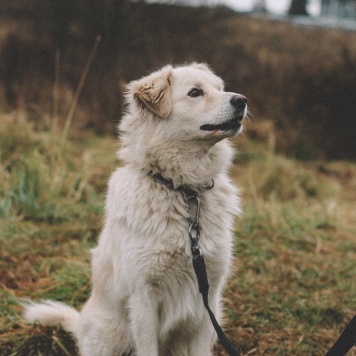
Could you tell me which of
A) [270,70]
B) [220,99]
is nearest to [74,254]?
[220,99]

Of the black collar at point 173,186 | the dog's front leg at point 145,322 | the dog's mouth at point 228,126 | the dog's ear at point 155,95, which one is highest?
the dog's ear at point 155,95

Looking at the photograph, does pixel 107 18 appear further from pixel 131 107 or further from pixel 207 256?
pixel 207 256

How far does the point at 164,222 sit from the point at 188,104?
67 cm

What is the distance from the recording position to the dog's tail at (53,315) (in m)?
2.97

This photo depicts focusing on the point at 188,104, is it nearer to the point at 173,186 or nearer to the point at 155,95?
the point at 155,95

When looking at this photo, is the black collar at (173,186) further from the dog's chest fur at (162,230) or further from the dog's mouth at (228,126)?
the dog's mouth at (228,126)

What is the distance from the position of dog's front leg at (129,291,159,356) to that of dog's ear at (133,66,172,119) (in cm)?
96

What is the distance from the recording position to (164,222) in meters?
2.50

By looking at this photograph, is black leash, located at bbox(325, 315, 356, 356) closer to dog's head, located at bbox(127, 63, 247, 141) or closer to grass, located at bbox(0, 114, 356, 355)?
dog's head, located at bbox(127, 63, 247, 141)

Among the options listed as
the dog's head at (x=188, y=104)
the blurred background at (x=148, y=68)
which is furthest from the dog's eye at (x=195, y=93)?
the blurred background at (x=148, y=68)

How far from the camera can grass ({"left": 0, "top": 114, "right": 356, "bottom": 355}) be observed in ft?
10.6

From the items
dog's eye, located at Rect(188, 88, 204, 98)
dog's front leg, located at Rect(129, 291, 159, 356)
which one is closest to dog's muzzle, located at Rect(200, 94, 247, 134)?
dog's eye, located at Rect(188, 88, 204, 98)

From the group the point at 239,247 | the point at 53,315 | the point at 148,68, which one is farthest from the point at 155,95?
the point at 148,68

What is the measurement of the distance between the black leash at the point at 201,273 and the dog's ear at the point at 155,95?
13.8 inches
